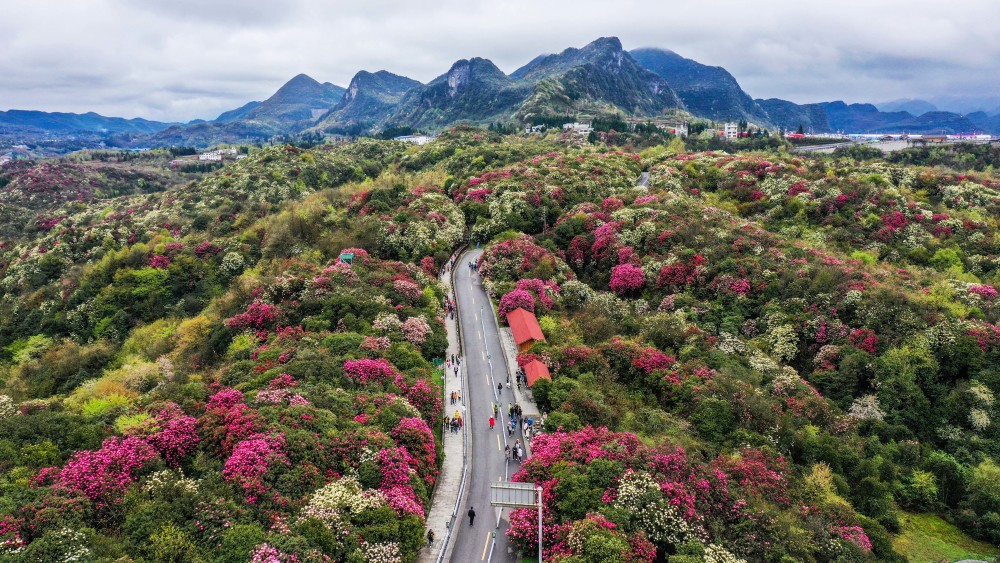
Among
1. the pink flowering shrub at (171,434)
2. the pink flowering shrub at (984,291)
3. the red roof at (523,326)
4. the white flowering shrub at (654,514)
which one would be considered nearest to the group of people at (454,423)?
the red roof at (523,326)

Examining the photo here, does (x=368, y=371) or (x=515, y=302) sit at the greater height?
(x=515, y=302)

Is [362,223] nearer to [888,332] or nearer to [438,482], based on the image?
[438,482]

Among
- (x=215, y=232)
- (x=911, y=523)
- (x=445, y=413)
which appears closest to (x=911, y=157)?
(x=911, y=523)

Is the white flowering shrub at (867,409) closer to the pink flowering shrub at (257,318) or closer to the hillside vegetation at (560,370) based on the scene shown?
the hillside vegetation at (560,370)

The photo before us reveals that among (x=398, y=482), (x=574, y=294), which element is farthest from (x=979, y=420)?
(x=398, y=482)

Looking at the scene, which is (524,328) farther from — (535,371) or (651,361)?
(651,361)
